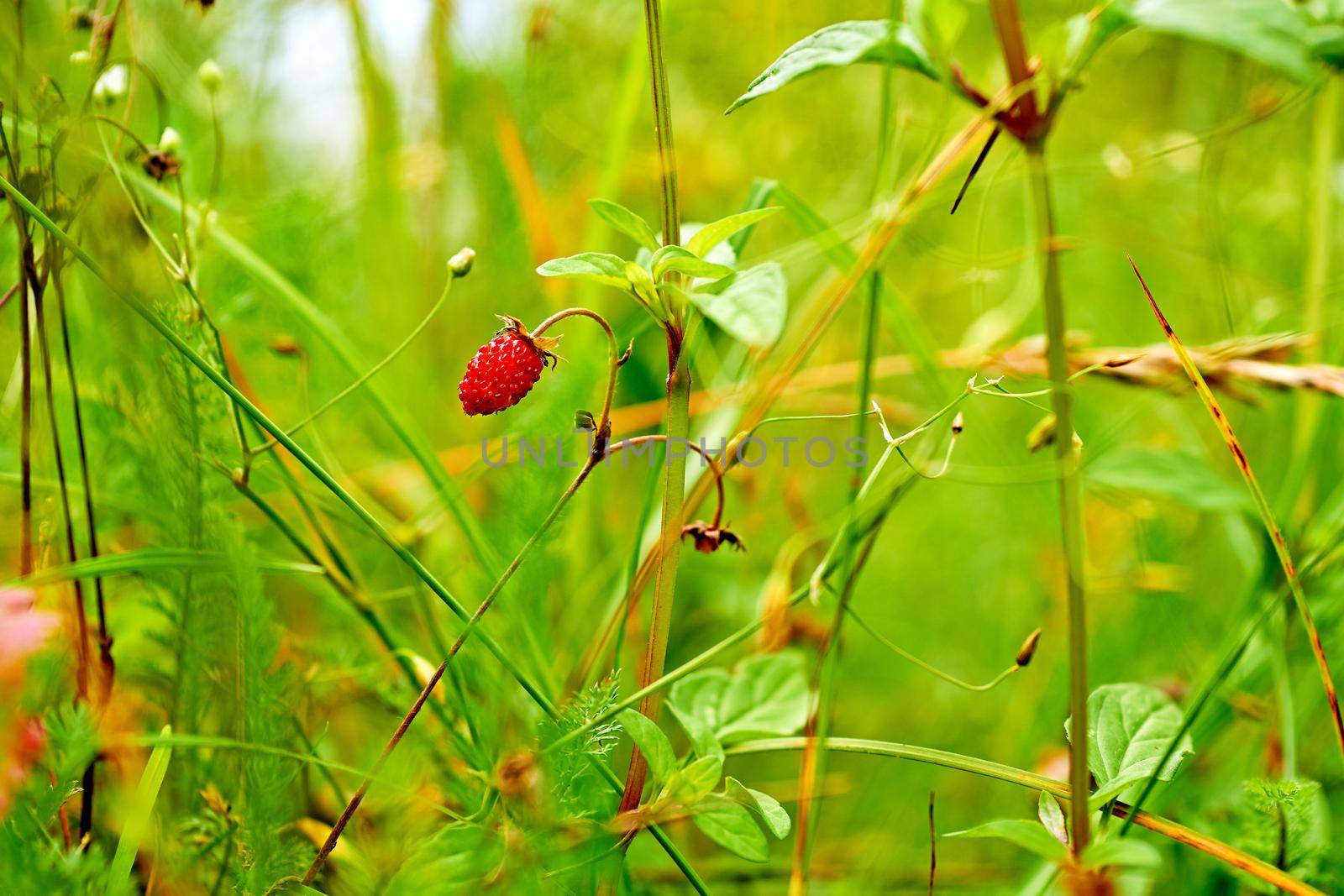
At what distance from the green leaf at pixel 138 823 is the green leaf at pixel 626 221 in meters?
0.37

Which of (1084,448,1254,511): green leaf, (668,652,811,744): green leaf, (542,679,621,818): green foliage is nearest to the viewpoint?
(542,679,621,818): green foliage

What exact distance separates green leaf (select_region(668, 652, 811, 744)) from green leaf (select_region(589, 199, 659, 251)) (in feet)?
0.95

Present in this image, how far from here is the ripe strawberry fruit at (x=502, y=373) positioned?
0.53 metres

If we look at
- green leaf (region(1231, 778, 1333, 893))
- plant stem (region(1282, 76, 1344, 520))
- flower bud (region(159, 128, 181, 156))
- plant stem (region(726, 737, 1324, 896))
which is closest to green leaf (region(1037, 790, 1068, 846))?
plant stem (region(726, 737, 1324, 896))

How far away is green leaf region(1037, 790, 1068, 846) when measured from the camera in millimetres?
507

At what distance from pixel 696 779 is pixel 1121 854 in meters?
0.21

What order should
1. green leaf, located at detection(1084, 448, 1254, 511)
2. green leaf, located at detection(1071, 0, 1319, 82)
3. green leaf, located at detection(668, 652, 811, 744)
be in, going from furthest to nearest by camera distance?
green leaf, located at detection(1084, 448, 1254, 511), green leaf, located at detection(668, 652, 811, 744), green leaf, located at detection(1071, 0, 1319, 82)

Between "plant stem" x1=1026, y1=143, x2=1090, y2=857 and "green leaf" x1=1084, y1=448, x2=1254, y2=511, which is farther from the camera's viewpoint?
"green leaf" x1=1084, y1=448, x2=1254, y2=511

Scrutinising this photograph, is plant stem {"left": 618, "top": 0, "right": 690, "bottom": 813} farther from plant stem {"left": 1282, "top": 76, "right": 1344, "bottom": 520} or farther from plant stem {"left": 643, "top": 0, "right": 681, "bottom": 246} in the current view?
plant stem {"left": 1282, "top": 76, "right": 1344, "bottom": 520}

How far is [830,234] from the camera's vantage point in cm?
74

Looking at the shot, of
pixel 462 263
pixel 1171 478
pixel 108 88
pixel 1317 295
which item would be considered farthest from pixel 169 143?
pixel 1317 295

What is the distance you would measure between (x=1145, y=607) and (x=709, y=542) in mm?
584

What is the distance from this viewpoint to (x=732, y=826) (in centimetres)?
50

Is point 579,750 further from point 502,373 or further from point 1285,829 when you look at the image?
point 1285,829
